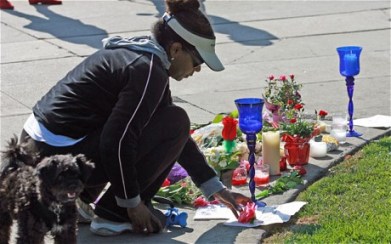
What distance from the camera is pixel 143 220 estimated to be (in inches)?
193

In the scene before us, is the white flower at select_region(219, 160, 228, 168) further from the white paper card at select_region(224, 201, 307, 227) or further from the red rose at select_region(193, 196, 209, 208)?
the white paper card at select_region(224, 201, 307, 227)

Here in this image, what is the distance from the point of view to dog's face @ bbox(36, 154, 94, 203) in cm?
412

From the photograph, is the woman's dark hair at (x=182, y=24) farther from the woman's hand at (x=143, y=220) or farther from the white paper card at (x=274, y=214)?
the white paper card at (x=274, y=214)

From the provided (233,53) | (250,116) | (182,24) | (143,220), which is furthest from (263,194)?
(233,53)

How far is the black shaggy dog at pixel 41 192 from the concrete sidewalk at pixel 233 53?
0.74m

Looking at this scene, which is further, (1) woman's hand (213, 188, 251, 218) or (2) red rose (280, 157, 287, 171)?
(2) red rose (280, 157, 287, 171)

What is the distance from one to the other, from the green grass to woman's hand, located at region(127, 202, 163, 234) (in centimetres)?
62

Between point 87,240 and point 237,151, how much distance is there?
1485 millimetres

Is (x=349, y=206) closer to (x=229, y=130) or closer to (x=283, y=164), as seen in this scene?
(x=283, y=164)

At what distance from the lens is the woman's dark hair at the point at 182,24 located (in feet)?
16.1

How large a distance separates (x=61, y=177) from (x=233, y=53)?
235 inches

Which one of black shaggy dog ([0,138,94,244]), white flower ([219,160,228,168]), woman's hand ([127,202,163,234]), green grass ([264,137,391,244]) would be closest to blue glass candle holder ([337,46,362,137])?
green grass ([264,137,391,244])

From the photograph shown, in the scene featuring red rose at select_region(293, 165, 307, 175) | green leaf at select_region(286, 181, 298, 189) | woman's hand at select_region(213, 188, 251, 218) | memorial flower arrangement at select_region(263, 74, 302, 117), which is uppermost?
memorial flower arrangement at select_region(263, 74, 302, 117)

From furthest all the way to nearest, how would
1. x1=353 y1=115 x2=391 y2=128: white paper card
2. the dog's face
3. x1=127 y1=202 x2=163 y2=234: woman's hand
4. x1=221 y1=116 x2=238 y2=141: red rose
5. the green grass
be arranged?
x1=353 y1=115 x2=391 y2=128: white paper card < x1=221 y1=116 x2=238 y2=141: red rose < the green grass < x1=127 y1=202 x2=163 y2=234: woman's hand < the dog's face
